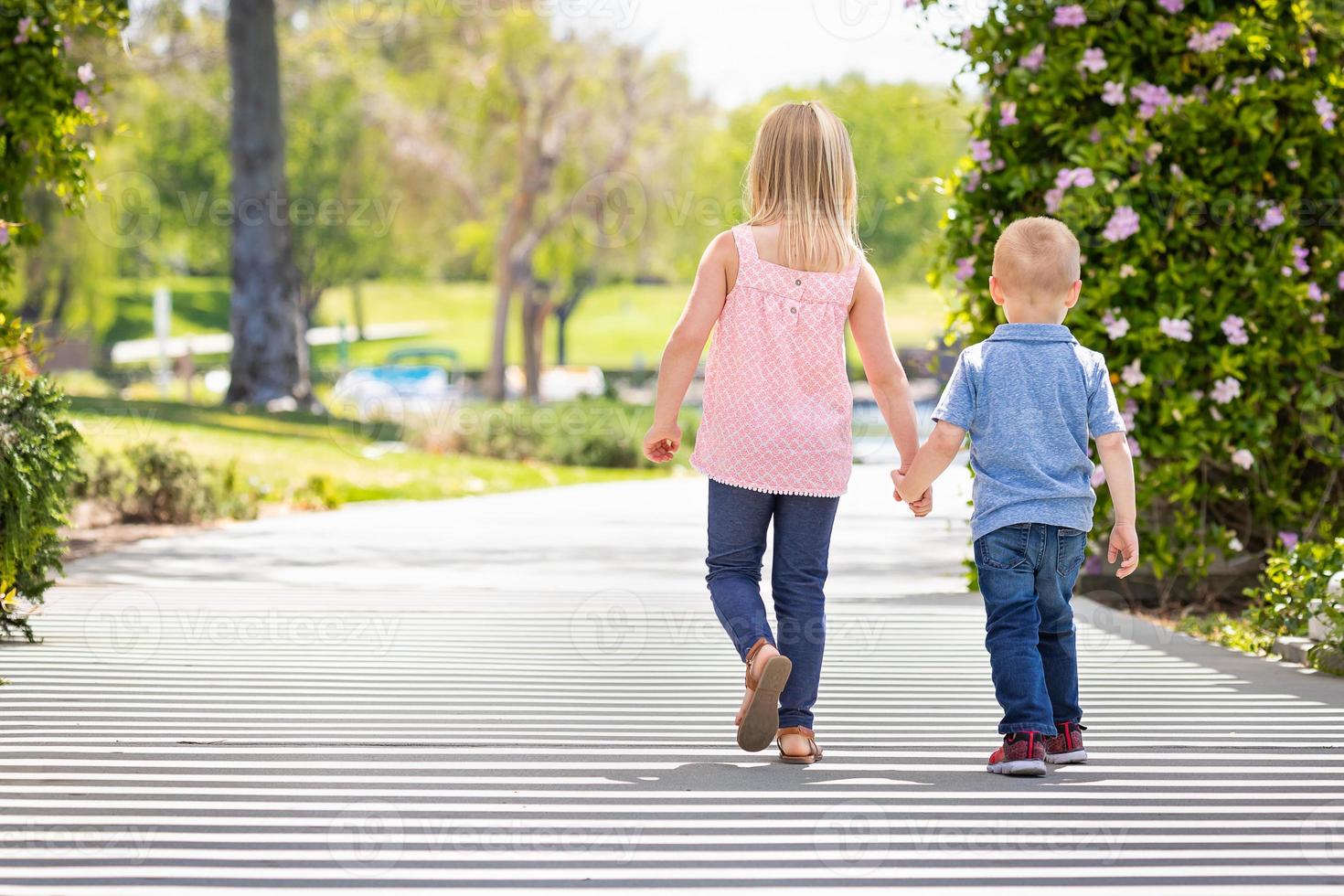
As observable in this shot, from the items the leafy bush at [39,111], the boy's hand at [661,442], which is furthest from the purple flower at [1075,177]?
the leafy bush at [39,111]

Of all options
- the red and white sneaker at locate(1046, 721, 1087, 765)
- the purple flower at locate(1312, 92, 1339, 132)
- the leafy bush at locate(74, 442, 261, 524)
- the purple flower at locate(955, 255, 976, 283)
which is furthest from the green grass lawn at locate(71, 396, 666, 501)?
the red and white sneaker at locate(1046, 721, 1087, 765)

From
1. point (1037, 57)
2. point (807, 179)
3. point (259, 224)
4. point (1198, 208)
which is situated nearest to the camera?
point (807, 179)

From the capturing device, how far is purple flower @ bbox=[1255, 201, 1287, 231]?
798 centimetres

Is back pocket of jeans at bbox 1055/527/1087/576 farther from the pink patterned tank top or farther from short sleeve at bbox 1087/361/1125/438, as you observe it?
the pink patterned tank top

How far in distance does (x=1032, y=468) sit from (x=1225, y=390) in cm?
366

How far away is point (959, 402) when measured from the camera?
4.78m

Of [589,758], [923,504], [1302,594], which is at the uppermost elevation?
[923,504]

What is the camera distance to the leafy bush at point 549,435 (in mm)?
23562

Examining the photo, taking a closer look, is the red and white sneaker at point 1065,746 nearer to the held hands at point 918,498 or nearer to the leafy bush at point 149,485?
the held hands at point 918,498

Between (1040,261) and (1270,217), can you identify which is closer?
(1040,261)

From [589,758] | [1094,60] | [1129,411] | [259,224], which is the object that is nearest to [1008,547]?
[589,758]

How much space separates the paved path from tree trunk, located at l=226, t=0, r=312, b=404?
48.6 feet

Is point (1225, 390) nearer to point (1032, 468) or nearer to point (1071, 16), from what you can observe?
point (1071, 16)

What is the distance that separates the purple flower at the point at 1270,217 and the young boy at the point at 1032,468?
11.6 ft
